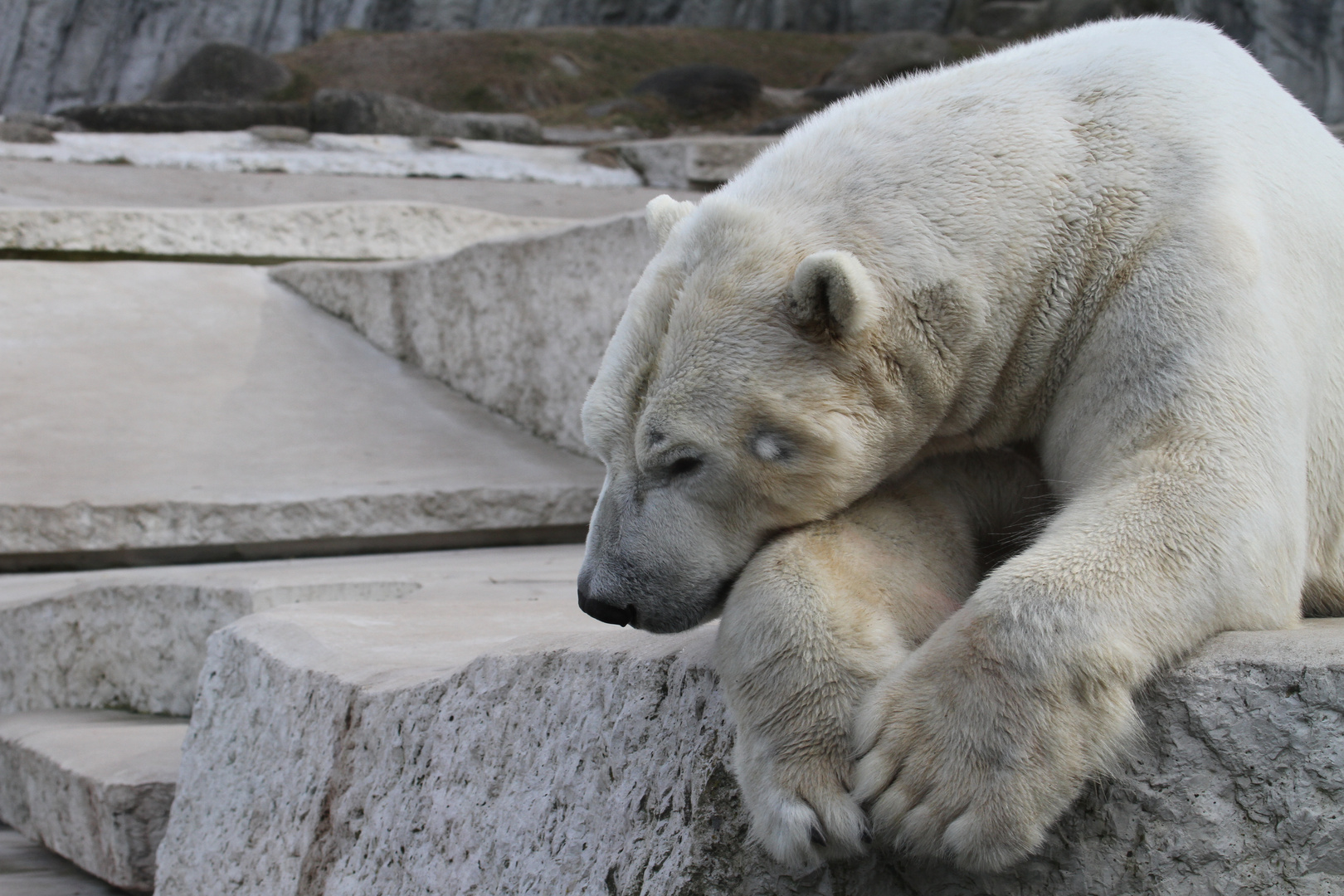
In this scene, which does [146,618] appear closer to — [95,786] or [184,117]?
[95,786]

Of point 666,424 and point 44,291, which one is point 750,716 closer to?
point 666,424

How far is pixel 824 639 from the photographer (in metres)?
1.44

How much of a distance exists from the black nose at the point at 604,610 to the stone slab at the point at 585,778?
8 centimetres

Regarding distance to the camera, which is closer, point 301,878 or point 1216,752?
point 1216,752

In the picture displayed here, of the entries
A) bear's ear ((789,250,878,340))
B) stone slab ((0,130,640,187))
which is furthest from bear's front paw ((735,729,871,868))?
stone slab ((0,130,640,187))

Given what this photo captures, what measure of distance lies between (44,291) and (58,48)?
2617 centimetres

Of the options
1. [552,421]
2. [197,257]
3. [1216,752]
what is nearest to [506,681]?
[1216,752]

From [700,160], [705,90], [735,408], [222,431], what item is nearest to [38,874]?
[222,431]

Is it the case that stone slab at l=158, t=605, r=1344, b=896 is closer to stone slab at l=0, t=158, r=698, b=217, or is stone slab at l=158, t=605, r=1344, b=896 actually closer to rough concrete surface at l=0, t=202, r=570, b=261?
rough concrete surface at l=0, t=202, r=570, b=261

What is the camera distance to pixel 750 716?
143cm

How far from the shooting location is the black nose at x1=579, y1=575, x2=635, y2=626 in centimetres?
169

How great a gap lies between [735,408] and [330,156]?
10.2 m

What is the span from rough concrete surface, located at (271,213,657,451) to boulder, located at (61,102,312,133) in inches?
335

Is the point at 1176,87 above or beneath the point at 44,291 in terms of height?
above
